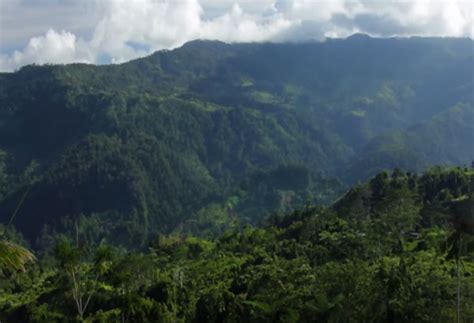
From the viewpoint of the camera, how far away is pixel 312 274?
50000 millimetres

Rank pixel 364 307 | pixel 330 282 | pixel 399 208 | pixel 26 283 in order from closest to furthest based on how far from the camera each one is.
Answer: pixel 364 307 → pixel 330 282 → pixel 399 208 → pixel 26 283

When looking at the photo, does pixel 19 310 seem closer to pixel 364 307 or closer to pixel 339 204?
pixel 364 307

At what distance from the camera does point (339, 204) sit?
359ft

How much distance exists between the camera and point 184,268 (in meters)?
75.1

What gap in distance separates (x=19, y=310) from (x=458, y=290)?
53036mm

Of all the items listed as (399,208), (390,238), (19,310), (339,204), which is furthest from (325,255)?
(339,204)

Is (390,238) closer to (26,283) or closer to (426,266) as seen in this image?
(426,266)

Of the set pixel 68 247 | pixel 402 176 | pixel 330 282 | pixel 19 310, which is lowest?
pixel 19 310

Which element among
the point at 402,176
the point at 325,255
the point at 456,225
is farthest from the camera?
the point at 402,176

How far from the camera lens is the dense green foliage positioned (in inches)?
1534

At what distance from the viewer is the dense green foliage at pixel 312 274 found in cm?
3897

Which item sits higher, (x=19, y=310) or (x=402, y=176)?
(x=402, y=176)

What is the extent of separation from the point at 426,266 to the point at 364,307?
802cm

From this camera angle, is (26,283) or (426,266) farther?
(26,283)
